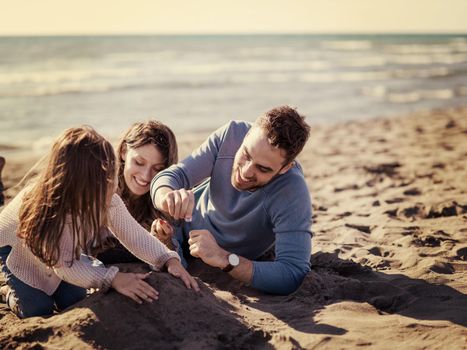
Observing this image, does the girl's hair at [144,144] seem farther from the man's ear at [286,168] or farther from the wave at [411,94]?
the wave at [411,94]

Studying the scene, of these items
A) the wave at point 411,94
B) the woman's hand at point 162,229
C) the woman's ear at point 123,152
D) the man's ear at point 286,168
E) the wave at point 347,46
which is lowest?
the woman's hand at point 162,229

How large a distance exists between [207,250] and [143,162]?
1.11 metres

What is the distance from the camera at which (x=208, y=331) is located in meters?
2.62

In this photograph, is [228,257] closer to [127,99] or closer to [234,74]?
[127,99]

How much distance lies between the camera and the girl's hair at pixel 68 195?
2670 mm

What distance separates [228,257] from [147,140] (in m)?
1.23

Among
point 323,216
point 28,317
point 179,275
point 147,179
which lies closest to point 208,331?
point 179,275

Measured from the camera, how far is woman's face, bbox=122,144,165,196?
3.86 meters

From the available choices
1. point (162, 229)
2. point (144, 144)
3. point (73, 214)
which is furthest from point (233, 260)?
point (144, 144)

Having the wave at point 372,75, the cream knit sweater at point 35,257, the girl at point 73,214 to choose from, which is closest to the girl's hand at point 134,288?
the girl at point 73,214

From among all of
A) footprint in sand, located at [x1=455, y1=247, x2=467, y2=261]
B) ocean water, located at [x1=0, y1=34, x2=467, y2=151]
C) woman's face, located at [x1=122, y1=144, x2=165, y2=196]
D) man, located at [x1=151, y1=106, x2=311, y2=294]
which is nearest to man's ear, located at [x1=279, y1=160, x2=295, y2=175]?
man, located at [x1=151, y1=106, x2=311, y2=294]

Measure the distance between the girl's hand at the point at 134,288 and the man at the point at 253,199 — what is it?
43cm

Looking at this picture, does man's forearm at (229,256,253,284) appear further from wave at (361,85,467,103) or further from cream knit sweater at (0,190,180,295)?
wave at (361,85,467,103)

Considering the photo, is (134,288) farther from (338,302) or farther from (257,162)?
(338,302)
